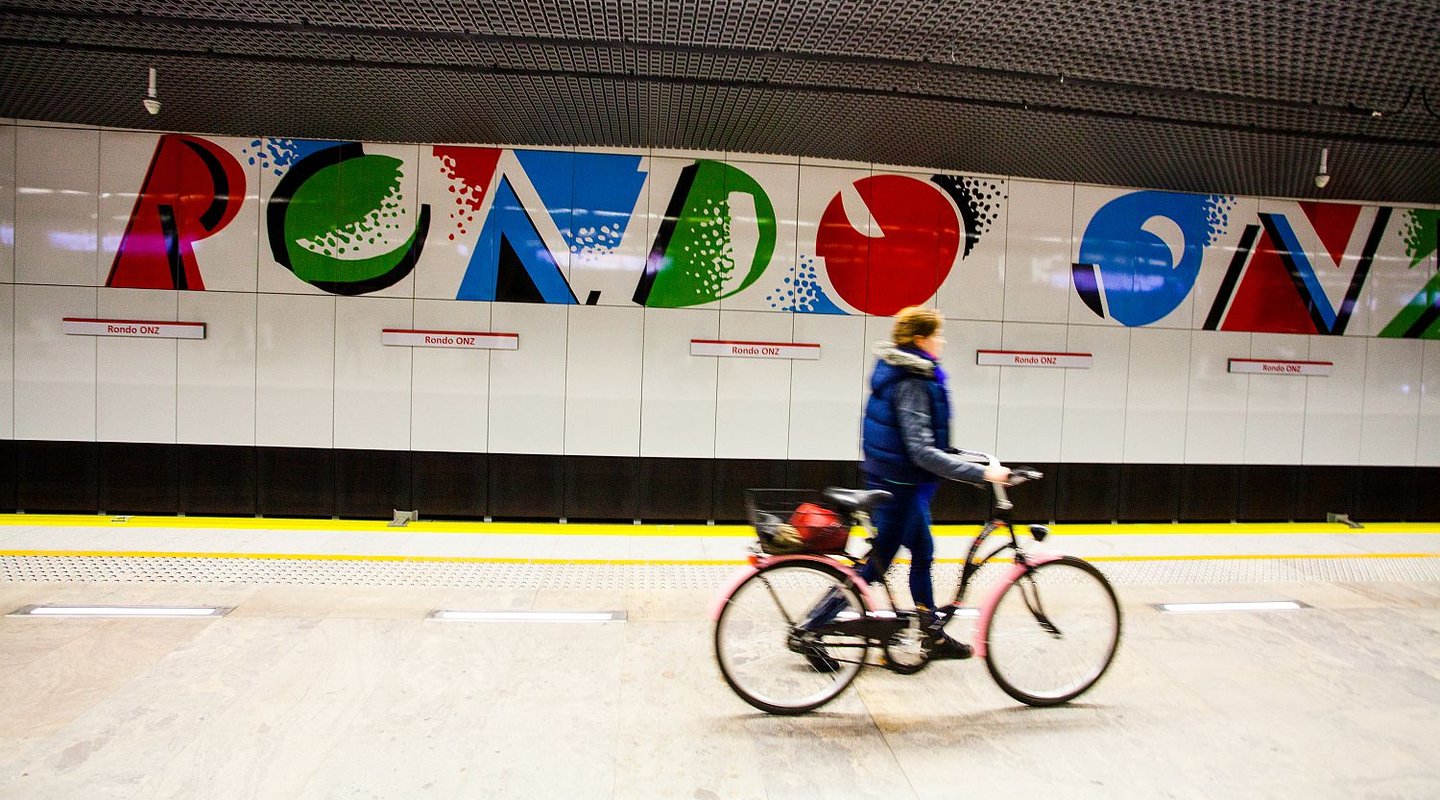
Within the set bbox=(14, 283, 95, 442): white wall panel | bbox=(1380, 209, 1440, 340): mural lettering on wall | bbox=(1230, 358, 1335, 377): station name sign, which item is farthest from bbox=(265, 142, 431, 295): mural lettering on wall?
bbox=(1380, 209, 1440, 340): mural lettering on wall

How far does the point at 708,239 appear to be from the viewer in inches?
227

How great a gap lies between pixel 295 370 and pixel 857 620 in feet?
16.1

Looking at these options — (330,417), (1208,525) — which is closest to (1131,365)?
(1208,525)

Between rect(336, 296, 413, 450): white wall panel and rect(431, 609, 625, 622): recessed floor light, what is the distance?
Result: 246cm

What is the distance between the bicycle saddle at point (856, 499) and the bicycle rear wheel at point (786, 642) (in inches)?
9.5

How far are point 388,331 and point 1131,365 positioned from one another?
6.21 metres

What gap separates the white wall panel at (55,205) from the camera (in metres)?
5.39

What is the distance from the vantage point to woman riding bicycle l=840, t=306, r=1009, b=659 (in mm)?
2666

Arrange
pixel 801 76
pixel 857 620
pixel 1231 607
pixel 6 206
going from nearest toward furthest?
pixel 857 620 < pixel 1231 607 < pixel 801 76 < pixel 6 206

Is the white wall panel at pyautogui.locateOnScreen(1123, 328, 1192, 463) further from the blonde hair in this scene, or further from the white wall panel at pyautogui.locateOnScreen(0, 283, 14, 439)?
the white wall panel at pyautogui.locateOnScreen(0, 283, 14, 439)

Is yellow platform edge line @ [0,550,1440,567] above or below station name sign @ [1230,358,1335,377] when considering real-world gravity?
below

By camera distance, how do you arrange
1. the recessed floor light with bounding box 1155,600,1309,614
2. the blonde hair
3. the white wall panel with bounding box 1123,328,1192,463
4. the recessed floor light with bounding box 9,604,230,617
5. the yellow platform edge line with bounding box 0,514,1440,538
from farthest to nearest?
the white wall panel with bounding box 1123,328,1192,463, the yellow platform edge line with bounding box 0,514,1440,538, the recessed floor light with bounding box 1155,600,1309,614, the recessed floor light with bounding box 9,604,230,617, the blonde hair

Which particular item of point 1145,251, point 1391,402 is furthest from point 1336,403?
point 1145,251

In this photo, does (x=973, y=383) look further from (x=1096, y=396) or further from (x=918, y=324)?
(x=918, y=324)
